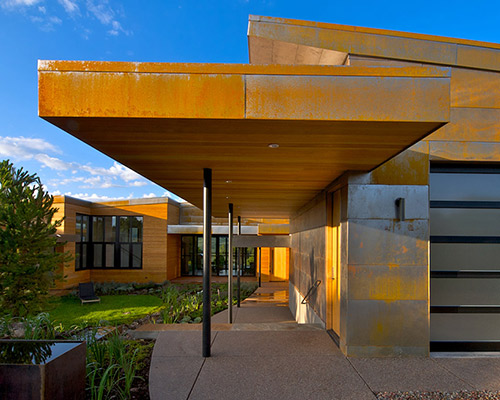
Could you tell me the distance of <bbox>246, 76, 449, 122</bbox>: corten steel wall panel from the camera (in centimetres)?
354

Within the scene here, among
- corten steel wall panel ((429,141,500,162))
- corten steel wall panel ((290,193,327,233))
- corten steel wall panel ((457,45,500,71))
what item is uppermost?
corten steel wall panel ((457,45,500,71))

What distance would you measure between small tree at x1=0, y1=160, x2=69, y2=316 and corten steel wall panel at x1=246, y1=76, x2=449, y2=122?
9.43m

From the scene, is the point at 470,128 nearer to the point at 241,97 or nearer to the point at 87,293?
the point at 241,97

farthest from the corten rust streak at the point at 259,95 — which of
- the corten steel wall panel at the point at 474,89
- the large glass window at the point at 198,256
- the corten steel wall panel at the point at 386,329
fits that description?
the large glass window at the point at 198,256

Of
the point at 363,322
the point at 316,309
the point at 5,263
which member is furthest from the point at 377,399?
the point at 5,263

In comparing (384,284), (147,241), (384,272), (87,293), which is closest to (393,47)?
(384,272)

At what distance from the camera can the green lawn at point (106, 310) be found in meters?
12.7

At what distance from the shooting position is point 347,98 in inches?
140

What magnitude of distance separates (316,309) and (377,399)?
4761 mm

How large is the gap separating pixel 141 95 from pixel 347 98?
1973 millimetres

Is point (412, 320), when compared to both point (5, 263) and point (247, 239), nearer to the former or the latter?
point (247, 239)

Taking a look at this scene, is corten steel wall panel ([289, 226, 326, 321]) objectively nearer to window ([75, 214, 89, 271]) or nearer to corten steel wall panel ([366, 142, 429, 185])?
corten steel wall panel ([366, 142, 429, 185])

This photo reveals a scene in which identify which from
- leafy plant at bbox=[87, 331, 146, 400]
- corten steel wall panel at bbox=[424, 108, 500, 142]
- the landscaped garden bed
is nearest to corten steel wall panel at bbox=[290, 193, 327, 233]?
corten steel wall panel at bbox=[424, 108, 500, 142]

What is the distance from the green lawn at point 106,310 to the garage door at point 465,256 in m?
9.36
